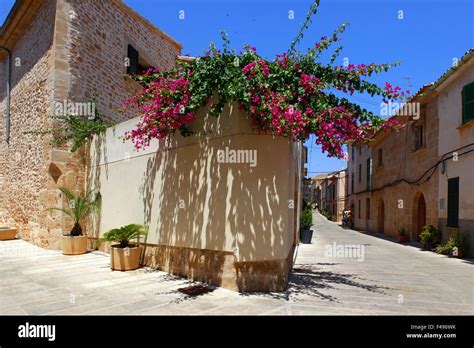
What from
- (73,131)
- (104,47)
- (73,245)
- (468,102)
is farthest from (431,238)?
(104,47)

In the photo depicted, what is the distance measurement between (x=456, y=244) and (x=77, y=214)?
10.4m

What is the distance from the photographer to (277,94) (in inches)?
186

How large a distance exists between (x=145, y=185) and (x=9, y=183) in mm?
7942

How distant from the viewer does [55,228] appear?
9141mm

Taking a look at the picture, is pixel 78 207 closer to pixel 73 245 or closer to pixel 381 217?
pixel 73 245

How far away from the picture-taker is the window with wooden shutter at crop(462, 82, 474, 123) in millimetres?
9391

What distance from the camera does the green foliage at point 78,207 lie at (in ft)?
29.1

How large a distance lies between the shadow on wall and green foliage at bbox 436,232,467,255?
20.9ft

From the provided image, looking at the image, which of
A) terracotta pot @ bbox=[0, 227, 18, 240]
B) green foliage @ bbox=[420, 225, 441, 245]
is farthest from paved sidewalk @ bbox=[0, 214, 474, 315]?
terracotta pot @ bbox=[0, 227, 18, 240]

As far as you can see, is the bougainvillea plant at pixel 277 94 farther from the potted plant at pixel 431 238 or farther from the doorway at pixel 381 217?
the doorway at pixel 381 217

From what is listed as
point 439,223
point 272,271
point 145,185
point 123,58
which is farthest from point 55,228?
point 439,223

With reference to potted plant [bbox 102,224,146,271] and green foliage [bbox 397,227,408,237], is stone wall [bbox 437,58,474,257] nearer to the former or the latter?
green foliage [bbox 397,227,408,237]

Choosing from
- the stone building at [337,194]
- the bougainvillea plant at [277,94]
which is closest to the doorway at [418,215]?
the bougainvillea plant at [277,94]
